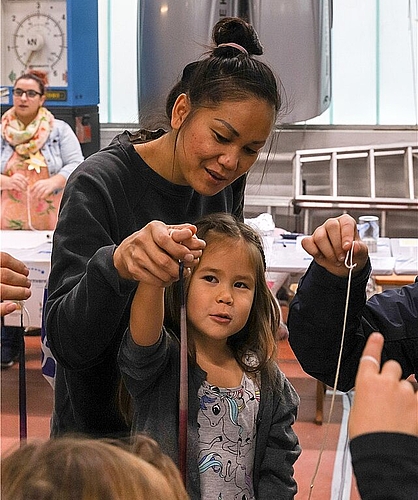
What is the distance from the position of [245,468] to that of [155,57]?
90cm

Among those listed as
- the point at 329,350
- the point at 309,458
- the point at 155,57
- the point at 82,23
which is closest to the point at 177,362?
the point at 329,350

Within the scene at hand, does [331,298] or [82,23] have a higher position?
[82,23]

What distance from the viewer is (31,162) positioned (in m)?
3.76

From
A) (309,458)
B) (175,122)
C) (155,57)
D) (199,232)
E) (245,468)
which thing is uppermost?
(155,57)

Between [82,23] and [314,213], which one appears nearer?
[82,23]

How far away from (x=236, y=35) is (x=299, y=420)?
219 cm

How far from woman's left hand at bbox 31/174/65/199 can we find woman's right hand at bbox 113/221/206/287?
2748 mm

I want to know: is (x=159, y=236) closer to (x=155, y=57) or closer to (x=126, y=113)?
(x=155, y=57)

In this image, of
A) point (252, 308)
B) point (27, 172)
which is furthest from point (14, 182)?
point (252, 308)

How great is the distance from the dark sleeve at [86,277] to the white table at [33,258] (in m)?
1.89

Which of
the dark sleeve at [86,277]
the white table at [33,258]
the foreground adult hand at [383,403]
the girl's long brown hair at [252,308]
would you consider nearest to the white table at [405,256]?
the white table at [33,258]

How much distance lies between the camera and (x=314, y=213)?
180 inches

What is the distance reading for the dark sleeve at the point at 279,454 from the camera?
1.21m

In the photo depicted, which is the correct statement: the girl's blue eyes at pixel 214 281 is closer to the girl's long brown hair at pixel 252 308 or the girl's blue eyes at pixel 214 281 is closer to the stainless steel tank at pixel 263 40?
the girl's long brown hair at pixel 252 308
